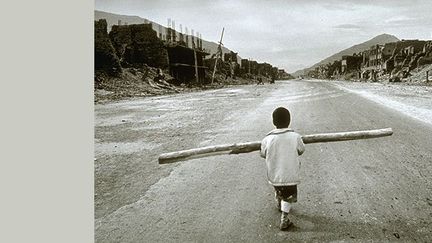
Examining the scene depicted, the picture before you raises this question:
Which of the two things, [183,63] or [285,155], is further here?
[183,63]

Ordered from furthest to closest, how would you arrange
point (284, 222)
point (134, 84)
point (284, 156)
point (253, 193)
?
point (134, 84)
point (253, 193)
point (284, 156)
point (284, 222)

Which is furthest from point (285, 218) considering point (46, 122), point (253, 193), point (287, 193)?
point (46, 122)

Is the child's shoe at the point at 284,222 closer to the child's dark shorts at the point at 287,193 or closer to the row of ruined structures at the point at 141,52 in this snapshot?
the child's dark shorts at the point at 287,193

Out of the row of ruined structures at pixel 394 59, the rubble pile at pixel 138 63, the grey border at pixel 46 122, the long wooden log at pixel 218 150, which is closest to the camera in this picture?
the grey border at pixel 46 122

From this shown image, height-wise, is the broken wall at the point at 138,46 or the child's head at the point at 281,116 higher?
the broken wall at the point at 138,46

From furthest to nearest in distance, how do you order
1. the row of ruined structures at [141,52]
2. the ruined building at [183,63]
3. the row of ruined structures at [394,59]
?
the row of ruined structures at [394,59] < the ruined building at [183,63] < the row of ruined structures at [141,52]

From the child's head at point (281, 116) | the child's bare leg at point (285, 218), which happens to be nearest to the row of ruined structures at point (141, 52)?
the child's head at point (281, 116)

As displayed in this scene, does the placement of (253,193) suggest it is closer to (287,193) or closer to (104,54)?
(287,193)

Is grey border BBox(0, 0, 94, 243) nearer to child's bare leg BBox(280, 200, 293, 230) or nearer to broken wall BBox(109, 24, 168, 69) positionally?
child's bare leg BBox(280, 200, 293, 230)

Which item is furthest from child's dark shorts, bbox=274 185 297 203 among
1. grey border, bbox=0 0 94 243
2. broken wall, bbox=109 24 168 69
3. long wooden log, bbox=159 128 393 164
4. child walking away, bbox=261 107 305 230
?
broken wall, bbox=109 24 168 69

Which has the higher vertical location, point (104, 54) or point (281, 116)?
point (104, 54)

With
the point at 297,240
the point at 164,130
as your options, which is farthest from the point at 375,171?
the point at 164,130

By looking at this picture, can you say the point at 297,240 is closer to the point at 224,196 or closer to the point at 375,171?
the point at 224,196

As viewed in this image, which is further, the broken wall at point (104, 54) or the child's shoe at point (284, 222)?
the broken wall at point (104, 54)
